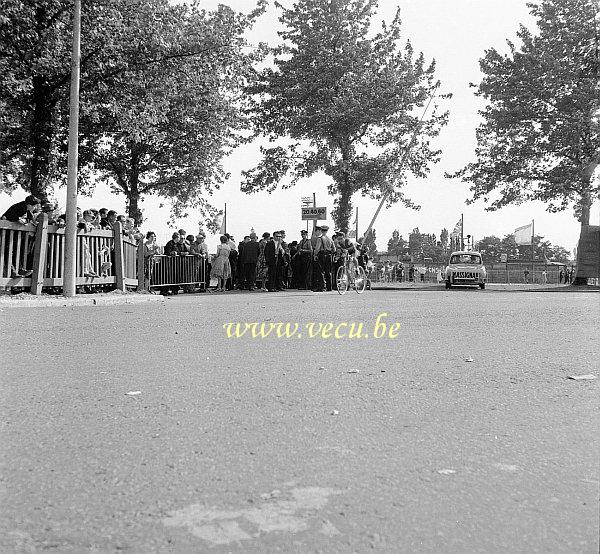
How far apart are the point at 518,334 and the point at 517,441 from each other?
4942mm

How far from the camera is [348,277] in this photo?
63.4 feet

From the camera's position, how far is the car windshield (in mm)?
35247

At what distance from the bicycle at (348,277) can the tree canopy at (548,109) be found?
1682 cm

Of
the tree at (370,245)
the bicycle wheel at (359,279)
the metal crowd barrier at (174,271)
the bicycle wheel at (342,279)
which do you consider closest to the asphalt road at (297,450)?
the bicycle wheel at (342,279)

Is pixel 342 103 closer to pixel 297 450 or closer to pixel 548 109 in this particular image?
pixel 548 109

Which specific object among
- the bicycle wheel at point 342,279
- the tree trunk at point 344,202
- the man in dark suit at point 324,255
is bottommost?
the bicycle wheel at point 342,279

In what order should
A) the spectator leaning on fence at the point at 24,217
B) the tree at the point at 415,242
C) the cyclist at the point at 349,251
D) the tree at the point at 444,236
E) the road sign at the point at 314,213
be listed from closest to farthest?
the spectator leaning on fence at the point at 24,217 → the cyclist at the point at 349,251 → the road sign at the point at 314,213 → the tree at the point at 444,236 → the tree at the point at 415,242

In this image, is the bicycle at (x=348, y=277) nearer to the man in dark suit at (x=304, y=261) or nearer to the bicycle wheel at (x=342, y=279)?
the bicycle wheel at (x=342, y=279)

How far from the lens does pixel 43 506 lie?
251 centimetres

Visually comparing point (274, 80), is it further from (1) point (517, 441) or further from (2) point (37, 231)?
(1) point (517, 441)

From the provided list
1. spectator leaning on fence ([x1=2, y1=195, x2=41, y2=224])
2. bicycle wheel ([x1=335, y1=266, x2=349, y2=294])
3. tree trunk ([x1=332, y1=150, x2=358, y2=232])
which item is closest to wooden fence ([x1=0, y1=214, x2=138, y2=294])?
spectator leaning on fence ([x1=2, y1=195, x2=41, y2=224])

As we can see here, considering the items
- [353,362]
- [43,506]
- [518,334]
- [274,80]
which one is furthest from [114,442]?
[274,80]

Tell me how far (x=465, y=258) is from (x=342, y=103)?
11.0 meters

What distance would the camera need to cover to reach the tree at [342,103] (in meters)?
30.6
